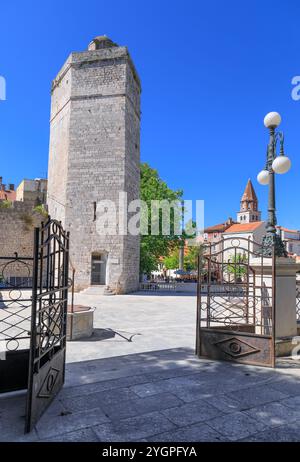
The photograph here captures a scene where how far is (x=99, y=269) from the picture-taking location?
59.6 feet

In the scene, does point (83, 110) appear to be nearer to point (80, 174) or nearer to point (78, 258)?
point (80, 174)

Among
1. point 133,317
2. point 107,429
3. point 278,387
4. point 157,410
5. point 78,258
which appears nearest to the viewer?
point 107,429

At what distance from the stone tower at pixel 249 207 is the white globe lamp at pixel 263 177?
242ft

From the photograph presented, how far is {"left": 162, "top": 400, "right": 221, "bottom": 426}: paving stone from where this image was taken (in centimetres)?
287

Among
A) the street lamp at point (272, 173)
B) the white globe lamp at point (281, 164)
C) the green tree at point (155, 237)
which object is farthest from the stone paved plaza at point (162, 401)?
the green tree at point (155, 237)

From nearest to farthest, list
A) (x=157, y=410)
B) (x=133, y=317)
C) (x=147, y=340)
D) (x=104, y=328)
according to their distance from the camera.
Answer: (x=157, y=410) < (x=147, y=340) < (x=104, y=328) < (x=133, y=317)

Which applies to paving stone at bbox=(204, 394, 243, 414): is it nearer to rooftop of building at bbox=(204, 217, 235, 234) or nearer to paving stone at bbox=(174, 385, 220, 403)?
paving stone at bbox=(174, 385, 220, 403)

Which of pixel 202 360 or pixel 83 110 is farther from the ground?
pixel 83 110

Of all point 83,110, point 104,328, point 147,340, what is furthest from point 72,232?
point 147,340

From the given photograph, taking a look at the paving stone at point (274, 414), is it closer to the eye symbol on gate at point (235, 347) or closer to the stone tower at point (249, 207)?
the eye symbol on gate at point (235, 347)

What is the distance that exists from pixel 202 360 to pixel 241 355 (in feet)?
2.05

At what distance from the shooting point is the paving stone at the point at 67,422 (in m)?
2.64

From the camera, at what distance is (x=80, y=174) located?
18.3 m
